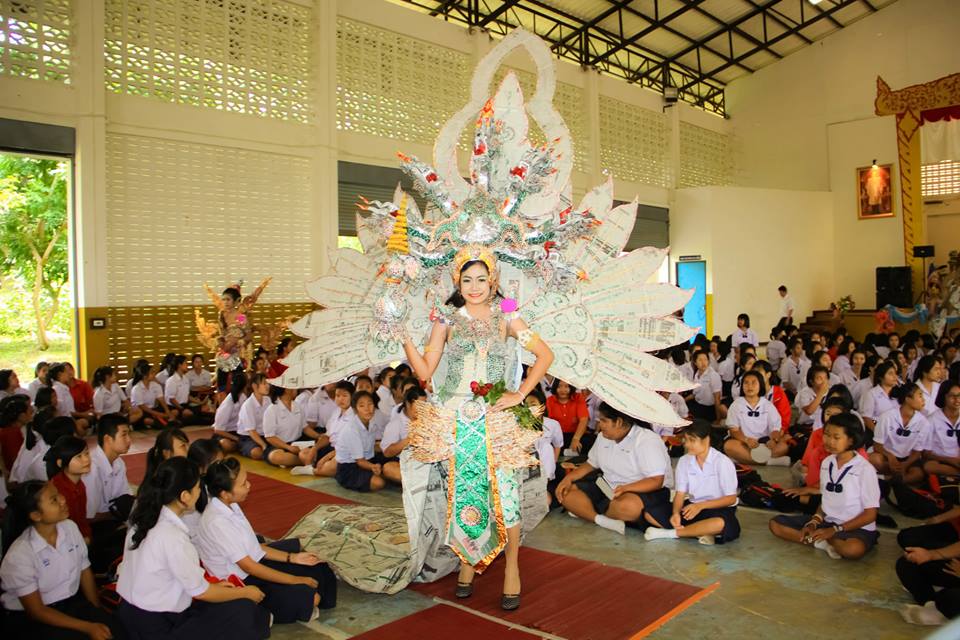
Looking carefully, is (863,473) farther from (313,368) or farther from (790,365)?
(790,365)

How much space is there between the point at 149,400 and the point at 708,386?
6.24 metres

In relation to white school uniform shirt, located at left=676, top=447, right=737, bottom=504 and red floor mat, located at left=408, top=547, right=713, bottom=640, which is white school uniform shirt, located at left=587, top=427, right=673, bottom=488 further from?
red floor mat, located at left=408, top=547, right=713, bottom=640

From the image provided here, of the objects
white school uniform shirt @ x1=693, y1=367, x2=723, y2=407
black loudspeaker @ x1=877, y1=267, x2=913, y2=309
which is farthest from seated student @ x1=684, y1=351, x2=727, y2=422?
black loudspeaker @ x1=877, y1=267, x2=913, y2=309

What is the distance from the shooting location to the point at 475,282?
354 centimetres

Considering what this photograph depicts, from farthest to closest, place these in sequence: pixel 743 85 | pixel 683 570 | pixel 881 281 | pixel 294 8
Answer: pixel 743 85 < pixel 881 281 < pixel 294 8 < pixel 683 570

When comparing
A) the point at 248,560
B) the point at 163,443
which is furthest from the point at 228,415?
the point at 248,560

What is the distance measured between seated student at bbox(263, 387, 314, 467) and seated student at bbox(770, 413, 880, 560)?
402 cm

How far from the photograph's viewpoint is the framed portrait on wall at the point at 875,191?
1695 cm

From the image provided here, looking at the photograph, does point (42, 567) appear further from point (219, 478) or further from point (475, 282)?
point (475, 282)

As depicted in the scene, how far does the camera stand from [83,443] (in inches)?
147

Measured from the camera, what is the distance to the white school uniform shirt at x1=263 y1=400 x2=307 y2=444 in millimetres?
6742

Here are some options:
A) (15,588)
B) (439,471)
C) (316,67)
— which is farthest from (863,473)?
(316,67)

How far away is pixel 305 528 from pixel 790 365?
6.43 meters

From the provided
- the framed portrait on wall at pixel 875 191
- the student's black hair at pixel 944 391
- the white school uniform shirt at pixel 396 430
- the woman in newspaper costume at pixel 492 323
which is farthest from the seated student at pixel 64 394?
the framed portrait on wall at pixel 875 191
